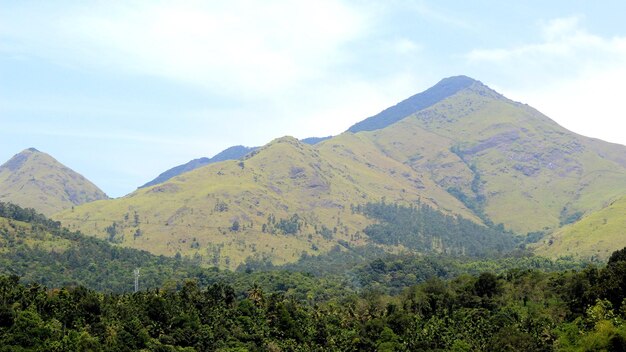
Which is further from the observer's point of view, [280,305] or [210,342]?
[280,305]

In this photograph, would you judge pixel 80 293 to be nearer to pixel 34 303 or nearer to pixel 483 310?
pixel 34 303

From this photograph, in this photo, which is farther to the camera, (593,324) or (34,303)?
(34,303)

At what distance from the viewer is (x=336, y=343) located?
182 meters

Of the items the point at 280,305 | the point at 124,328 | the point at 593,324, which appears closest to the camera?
the point at 593,324

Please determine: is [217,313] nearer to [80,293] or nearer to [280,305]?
[280,305]

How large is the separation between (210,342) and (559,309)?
3684 inches

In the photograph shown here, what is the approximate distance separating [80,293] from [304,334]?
62832 mm

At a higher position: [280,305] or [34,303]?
[34,303]

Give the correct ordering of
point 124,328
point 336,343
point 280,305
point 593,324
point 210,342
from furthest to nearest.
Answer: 1. point 280,305
2. point 336,343
3. point 210,342
4. point 124,328
5. point 593,324

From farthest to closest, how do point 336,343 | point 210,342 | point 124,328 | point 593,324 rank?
point 336,343, point 210,342, point 124,328, point 593,324

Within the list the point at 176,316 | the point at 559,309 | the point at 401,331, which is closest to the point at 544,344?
the point at 559,309

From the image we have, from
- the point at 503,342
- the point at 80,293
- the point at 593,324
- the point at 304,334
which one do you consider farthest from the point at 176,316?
the point at 593,324

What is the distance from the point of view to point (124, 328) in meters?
157

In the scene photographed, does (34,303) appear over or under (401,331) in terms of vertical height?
over
